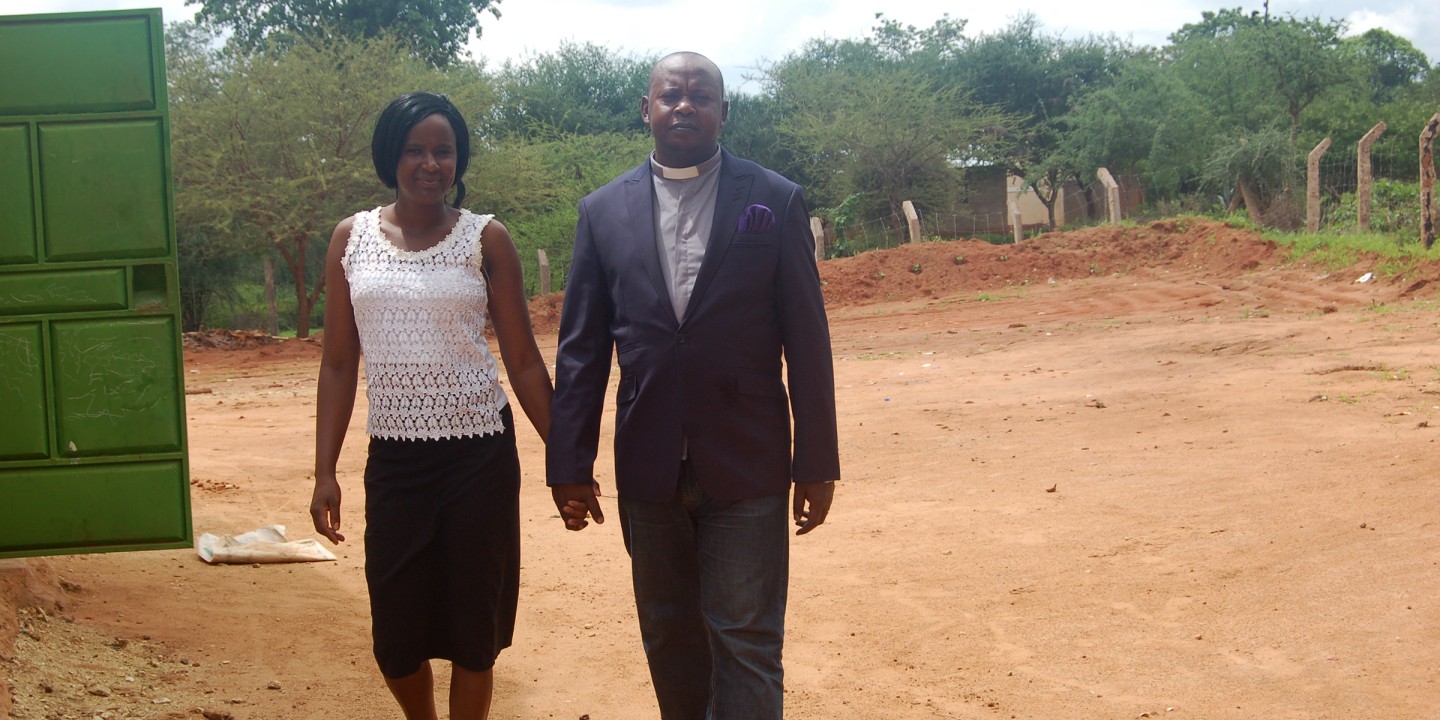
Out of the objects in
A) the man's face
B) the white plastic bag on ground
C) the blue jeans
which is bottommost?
the white plastic bag on ground

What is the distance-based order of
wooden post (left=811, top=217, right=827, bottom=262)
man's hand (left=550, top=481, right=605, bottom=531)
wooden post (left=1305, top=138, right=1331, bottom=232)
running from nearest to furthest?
man's hand (left=550, top=481, right=605, bottom=531), wooden post (left=1305, top=138, right=1331, bottom=232), wooden post (left=811, top=217, right=827, bottom=262)

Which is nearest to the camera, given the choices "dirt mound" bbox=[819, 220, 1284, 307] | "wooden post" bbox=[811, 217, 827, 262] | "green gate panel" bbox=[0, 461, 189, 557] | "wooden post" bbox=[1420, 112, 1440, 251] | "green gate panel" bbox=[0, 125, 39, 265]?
"green gate panel" bbox=[0, 125, 39, 265]

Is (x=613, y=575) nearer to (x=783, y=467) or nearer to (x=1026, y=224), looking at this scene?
(x=783, y=467)

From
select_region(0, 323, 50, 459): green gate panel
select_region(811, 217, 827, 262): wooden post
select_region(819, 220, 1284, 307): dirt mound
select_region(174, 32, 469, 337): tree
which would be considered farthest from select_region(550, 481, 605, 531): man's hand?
select_region(811, 217, 827, 262): wooden post

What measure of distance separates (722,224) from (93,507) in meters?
2.81

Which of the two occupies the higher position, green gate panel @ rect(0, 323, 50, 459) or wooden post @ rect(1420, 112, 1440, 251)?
wooden post @ rect(1420, 112, 1440, 251)

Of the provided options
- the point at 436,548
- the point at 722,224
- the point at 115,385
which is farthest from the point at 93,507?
the point at 722,224

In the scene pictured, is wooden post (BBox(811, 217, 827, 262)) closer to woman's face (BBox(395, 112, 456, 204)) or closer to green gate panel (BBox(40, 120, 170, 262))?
green gate panel (BBox(40, 120, 170, 262))

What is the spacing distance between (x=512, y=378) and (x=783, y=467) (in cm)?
75

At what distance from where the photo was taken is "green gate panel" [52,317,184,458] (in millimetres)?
4359

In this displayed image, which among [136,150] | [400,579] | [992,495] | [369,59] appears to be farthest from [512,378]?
[369,59]

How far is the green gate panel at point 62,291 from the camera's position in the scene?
432 centimetres

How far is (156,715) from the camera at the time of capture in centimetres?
376

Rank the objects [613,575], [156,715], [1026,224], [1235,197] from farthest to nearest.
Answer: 1. [1026,224]
2. [1235,197]
3. [613,575]
4. [156,715]
